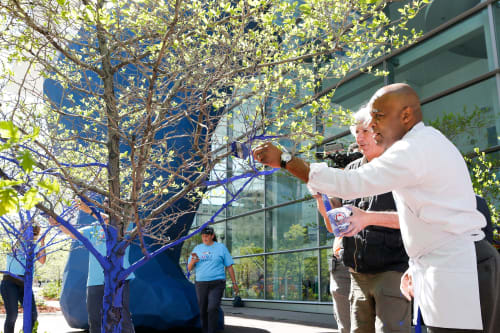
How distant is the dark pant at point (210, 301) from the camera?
19.4 feet

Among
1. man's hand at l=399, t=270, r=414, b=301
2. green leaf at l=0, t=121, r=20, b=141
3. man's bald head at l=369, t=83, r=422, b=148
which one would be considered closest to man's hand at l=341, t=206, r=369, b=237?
man's hand at l=399, t=270, r=414, b=301

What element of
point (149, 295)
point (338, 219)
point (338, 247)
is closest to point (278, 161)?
point (338, 219)

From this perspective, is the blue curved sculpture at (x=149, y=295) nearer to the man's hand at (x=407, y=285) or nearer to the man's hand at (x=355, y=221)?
the man's hand at (x=355, y=221)

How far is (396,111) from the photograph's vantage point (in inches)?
73.8

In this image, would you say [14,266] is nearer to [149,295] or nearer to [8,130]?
[149,295]

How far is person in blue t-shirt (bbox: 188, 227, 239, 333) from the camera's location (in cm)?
594

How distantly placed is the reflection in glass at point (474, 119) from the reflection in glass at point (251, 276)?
8.04 m

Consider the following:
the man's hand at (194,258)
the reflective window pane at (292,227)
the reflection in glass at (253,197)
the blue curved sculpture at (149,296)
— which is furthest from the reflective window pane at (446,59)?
the reflection in glass at (253,197)

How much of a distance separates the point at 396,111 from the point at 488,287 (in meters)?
0.76

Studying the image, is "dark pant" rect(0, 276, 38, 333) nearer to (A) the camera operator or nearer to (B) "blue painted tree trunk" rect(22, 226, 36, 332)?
(B) "blue painted tree trunk" rect(22, 226, 36, 332)

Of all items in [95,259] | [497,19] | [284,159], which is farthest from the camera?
[497,19]

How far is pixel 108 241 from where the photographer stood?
3566mm

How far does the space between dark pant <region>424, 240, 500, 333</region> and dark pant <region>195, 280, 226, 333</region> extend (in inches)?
181

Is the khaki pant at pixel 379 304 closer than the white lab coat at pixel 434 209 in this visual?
No
